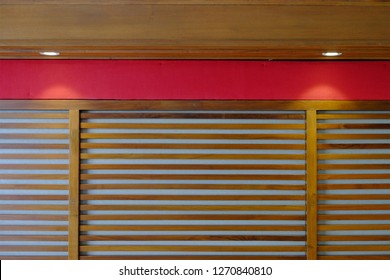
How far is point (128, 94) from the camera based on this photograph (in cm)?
349

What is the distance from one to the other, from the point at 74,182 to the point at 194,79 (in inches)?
57.0

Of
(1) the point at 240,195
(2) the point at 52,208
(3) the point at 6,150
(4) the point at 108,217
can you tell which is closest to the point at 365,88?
(1) the point at 240,195

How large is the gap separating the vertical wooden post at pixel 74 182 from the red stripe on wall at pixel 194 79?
0.85ft

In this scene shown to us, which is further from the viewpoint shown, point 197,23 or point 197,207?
point 197,207

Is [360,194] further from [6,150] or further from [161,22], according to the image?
[6,150]

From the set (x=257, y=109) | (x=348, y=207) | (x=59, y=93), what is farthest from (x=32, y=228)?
(x=348, y=207)

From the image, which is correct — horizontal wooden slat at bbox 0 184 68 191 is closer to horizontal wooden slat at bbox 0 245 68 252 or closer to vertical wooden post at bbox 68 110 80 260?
vertical wooden post at bbox 68 110 80 260

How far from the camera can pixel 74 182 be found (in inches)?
136

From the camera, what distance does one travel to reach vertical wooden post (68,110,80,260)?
3.44 metres

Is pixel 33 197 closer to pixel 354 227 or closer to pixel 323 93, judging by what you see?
pixel 323 93

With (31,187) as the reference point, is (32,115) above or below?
above

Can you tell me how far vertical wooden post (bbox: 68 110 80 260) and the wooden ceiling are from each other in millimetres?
993

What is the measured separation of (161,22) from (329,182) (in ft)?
6.87

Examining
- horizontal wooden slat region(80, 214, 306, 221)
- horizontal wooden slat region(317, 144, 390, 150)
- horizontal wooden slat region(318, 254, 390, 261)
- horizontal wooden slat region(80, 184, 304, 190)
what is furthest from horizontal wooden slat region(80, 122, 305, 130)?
horizontal wooden slat region(318, 254, 390, 261)
